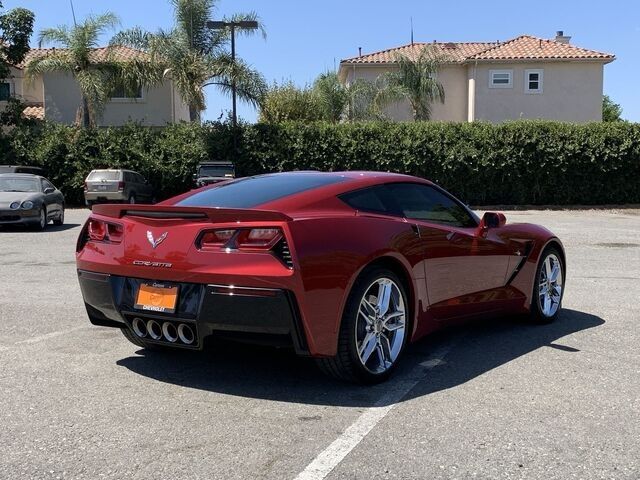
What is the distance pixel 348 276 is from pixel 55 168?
25.2 meters

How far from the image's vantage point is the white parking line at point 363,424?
3143 mm

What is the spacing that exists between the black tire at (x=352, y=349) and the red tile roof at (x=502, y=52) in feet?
109

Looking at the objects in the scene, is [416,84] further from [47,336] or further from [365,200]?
[365,200]

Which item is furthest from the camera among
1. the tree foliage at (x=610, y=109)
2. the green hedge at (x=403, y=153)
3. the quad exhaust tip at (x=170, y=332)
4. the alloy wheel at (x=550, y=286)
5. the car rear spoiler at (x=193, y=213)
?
the tree foliage at (x=610, y=109)

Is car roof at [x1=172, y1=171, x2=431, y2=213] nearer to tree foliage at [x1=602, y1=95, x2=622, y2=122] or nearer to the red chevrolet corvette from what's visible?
the red chevrolet corvette


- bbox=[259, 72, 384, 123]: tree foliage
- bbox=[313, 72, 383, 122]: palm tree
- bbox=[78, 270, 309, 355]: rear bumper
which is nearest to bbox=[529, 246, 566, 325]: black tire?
bbox=[78, 270, 309, 355]: rear bumper

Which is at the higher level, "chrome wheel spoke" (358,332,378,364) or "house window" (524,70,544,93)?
"house window" (524,70,544,93)

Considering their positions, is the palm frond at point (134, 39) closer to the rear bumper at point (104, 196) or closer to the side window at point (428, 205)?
the rear bumper at point (104, 196)

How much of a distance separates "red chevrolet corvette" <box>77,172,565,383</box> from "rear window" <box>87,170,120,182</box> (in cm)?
1905

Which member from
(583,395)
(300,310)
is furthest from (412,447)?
(583,395)

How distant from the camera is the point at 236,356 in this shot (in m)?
5.07

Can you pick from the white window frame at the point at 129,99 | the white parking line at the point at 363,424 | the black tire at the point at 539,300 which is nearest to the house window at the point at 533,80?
the white window frame at the point at 129,99

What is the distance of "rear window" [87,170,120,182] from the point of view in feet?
76.4

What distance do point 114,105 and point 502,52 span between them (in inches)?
853
